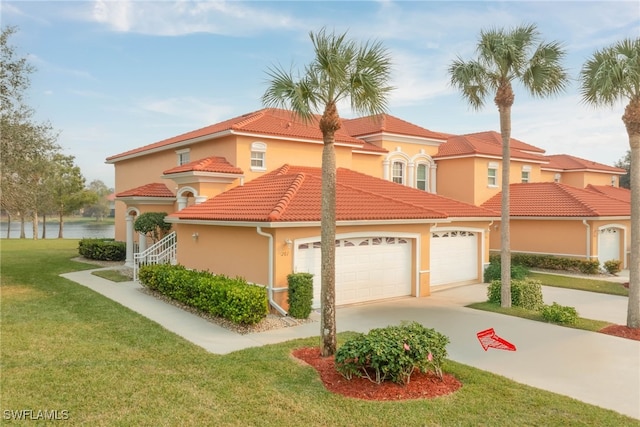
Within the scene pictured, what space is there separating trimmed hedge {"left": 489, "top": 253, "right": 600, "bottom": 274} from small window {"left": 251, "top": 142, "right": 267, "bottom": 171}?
518 inches

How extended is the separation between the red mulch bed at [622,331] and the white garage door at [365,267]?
6180 millimetres

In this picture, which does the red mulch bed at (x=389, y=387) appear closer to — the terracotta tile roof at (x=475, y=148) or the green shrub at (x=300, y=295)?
the green shrub at (x=300, y=295)

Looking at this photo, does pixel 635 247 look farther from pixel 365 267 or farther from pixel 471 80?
pixel 365 267

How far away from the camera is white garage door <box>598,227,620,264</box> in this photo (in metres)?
23.2

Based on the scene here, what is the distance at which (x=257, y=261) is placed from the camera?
13047 millimetres

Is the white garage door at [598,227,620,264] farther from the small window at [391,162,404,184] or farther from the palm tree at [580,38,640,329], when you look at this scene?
the palm tree at [580,38,640,329]

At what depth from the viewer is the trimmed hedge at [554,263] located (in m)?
21.8

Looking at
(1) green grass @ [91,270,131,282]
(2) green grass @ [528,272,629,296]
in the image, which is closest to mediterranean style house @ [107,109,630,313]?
(1) green grass @ [91,270,131,282]

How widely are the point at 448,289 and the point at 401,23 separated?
10128 mm

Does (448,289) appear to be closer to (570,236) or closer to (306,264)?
(306,264)

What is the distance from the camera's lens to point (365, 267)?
566 inches

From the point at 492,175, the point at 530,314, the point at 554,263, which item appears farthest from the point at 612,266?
the point at 530,314

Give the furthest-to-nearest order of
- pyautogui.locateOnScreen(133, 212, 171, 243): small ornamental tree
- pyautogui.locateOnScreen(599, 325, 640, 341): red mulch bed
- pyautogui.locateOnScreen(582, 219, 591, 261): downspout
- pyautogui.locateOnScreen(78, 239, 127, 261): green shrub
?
pyautogui.locateOnScreen(78, 239, 127, 261): green shrub → pyautogui.locateOnScreen(582, 219, 591, 261): downspout → pyautogui.locateOnScreen(133, 212, 171, 243): small ornamental tree → pyautogui.locateOnScreen(599, 325, 640, 341): red mulch bed

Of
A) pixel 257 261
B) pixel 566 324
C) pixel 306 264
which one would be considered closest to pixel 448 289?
pixel 566 324
